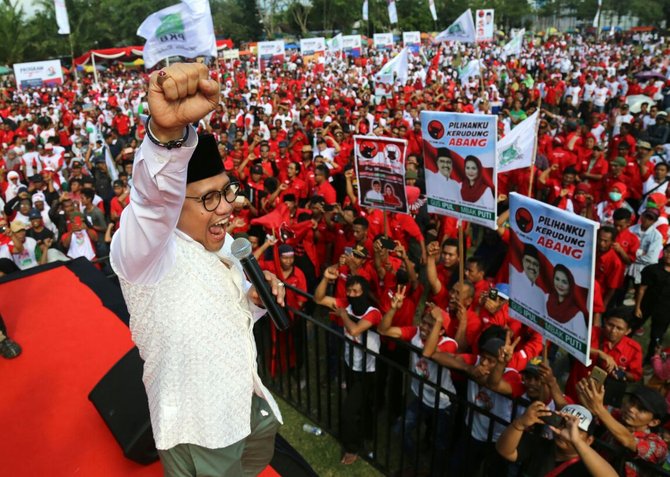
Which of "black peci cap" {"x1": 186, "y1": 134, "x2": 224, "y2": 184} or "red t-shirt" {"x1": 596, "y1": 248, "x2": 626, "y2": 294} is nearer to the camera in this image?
→ "black peci cap" {"x1": 186, "y1": 134, "x2": 224, "y2": 184}

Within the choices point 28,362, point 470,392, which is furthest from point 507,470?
point 28,362

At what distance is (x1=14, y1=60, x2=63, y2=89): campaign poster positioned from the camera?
67.4ft

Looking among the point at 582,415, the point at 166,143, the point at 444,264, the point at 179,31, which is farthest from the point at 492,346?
the point at 179,31

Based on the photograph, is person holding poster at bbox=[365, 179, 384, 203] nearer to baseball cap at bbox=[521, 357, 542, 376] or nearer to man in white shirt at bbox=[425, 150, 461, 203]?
man in white shirt at bbox=[425, 150, 461, 203]

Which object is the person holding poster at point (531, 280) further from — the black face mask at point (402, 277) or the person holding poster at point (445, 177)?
the black face mask at point (402, 277)

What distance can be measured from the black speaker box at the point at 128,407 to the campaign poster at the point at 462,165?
2.97m

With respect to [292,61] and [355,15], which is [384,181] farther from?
[355,15]

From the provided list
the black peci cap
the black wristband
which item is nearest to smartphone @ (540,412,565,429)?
the black peci cap

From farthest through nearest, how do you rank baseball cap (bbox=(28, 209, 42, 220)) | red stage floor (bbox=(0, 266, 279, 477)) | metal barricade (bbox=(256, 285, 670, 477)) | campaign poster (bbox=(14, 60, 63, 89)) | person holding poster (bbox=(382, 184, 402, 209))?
campaign poster (bbox=(14, 60, 63, 89)), baseball cap (bbox=(28, 209, 42, 220)), person holding poster (bbox=(382, 184, 402, 209)), metal barricade (bbox=(256, 285, 670, 477)), red stage floor (bbox=(0, 266, 279, 477))

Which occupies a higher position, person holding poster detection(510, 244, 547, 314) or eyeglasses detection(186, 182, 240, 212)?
eyeglasses detection(186, 182, 240, 212)

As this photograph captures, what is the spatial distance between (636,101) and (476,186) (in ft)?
53.1

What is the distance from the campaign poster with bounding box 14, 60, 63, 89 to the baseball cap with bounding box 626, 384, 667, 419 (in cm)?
2364

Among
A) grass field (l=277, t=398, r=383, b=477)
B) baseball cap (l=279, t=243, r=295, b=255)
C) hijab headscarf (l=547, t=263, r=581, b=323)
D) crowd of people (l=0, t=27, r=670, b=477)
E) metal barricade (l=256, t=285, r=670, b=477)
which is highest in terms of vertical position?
hijab headscarf (l=547, t=263, r=581, b=323)

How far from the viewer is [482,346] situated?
3562 millimetres
